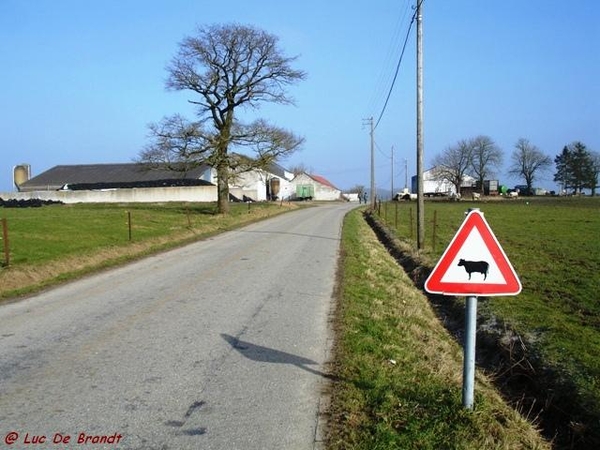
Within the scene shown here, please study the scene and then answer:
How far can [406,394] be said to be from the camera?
489 centimetres

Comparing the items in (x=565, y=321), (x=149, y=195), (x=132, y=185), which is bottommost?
(x=565, y=321)

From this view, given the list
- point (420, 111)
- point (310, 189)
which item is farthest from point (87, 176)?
point (420, 111)

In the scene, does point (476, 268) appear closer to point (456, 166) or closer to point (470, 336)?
point (470, 336)

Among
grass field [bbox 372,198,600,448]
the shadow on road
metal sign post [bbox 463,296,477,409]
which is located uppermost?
metal sign post [bbox 463,296,477,409]

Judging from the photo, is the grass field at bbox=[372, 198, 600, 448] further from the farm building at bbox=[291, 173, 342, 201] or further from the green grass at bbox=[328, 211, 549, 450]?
the farm building at bbox=[291, 173, 342, 201]

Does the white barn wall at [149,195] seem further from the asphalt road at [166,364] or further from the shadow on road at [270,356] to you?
the shadow on road at [270,356]

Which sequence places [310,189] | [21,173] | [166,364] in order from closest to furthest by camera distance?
[166,364]
[21,173]
[310,189]

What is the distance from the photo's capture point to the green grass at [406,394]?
13.4ft

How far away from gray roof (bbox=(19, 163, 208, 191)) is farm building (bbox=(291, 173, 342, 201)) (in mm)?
31385

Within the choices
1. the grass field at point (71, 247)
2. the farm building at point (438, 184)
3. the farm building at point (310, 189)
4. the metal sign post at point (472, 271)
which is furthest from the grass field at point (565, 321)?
the farm building at point (438, 184)

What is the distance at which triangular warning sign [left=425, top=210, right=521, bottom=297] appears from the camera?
4199 millimetres

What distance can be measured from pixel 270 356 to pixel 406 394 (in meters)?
1.79

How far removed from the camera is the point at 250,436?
13.5ft

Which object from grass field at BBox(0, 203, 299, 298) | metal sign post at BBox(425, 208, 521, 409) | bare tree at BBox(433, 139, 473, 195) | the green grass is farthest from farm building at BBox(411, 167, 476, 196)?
metal sign post at BBox(425, 208, 521, 409)
